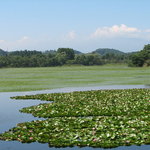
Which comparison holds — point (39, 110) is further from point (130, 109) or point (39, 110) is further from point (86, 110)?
point (130, 109)

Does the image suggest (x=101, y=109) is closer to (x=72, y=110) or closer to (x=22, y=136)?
(x=72, y=110)

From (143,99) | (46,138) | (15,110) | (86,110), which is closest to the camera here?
(46,138)

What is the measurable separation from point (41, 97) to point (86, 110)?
1264 centimetres

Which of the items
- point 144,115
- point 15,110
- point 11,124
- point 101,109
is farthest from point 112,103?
point 11,124

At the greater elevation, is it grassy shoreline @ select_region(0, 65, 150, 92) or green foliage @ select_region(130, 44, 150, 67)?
green foliage @ select_region(130, 44, 150, 67)

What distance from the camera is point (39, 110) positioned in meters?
29.5

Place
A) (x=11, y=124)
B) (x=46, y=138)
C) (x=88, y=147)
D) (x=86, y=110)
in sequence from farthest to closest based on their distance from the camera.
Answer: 1. (x=86, y=110)
2. (x=11, y=124)
3. (x=46, y=138)
4. (x=88, y=147)

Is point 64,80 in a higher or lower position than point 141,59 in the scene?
lower

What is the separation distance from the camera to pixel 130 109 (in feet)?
92.5

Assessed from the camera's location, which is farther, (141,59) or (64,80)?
(141,59)

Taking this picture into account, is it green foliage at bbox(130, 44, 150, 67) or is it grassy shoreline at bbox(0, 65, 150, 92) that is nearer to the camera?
grassy shoreline at bbox(0, 65, 150, 92)

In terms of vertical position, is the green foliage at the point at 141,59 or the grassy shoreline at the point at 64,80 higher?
the green foliage at the point at 141,59

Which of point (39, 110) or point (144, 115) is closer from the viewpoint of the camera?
point (144, 115)

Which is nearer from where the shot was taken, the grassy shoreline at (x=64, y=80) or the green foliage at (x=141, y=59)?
the grassy shoreline at (x=64, y=80)
